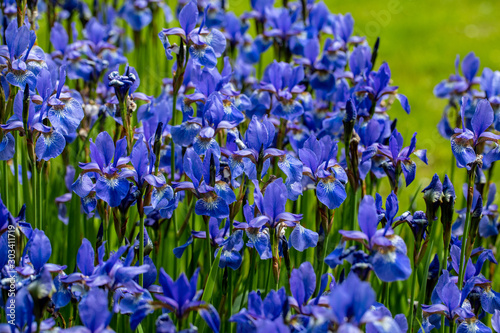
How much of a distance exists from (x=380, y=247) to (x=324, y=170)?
0.66 m

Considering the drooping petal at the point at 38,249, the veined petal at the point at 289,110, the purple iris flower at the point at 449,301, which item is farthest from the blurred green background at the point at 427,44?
the drooping petal at the point at 38,249

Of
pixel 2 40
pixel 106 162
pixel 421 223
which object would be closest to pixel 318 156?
pixel 421 223

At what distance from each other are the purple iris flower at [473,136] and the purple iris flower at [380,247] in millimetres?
760

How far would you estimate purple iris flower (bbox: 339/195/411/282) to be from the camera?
1894 mm

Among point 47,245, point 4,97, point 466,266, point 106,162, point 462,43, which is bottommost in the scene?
point 466,266

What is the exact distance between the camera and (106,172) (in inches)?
92.9

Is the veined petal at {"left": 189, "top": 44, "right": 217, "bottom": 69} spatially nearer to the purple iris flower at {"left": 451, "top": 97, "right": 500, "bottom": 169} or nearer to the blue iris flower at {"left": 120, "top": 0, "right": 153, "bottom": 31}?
the purple iris flower at {"left": 451, "top": 97, "right": 500, "bottom": 169}

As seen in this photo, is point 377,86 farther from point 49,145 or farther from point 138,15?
point 138,15

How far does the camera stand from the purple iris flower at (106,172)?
2.31 metres

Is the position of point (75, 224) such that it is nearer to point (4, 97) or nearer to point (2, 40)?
point (4, 97)

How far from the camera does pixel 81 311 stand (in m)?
1.72

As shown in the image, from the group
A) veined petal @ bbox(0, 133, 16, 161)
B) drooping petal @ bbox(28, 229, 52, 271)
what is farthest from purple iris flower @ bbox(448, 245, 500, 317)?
veined petal @ bbox(0, 133, 16, 161)

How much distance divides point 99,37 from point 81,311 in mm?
2948

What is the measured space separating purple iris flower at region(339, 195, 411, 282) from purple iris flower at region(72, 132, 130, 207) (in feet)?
3.13
